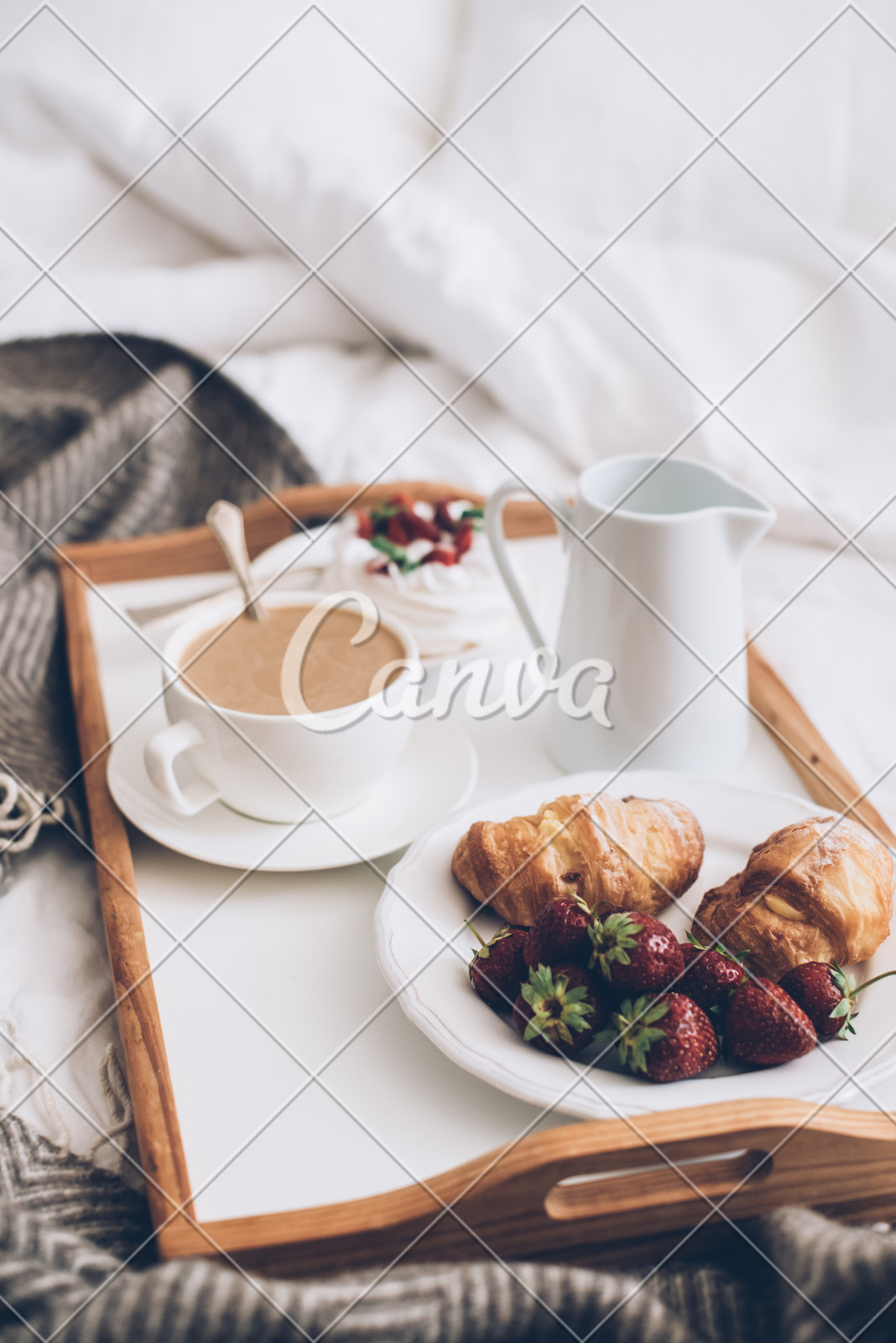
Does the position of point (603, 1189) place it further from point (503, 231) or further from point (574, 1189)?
point (503, 231)

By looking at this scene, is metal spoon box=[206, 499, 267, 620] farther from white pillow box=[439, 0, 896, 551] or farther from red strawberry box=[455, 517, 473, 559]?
white pillow box=[439, 0, 896, 551]

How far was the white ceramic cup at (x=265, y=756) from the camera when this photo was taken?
70cm

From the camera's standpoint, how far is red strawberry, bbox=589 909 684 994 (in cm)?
54

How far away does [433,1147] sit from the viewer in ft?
1.81

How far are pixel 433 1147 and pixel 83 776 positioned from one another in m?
0.42

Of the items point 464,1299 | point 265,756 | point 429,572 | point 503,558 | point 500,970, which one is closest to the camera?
point 464,1299

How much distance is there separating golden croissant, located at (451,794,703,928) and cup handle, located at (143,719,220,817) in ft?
0.62

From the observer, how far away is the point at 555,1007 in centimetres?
55

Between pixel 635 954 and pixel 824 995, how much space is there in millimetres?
106

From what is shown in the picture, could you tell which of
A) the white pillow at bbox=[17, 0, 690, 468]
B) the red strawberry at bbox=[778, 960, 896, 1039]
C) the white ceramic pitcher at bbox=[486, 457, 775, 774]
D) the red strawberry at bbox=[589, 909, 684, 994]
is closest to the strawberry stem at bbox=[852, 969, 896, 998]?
the red strawberry at bbox=[778, 960, 896, 1039]

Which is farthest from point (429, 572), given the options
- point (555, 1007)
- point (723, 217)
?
point (723, 217)

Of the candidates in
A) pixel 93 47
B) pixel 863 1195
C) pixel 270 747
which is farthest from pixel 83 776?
pixel 93 47

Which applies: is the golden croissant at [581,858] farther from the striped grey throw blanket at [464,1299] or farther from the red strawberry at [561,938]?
the striped grey throw blanket at [464,1299]

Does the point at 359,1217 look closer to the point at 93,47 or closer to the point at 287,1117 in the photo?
the point at 287,1117
